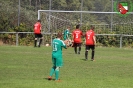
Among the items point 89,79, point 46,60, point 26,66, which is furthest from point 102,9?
point 89,79

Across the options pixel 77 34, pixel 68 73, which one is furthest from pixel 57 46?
pixel 77 34

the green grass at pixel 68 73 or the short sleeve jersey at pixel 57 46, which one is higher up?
the short sleeve jersey at pixel 57 46

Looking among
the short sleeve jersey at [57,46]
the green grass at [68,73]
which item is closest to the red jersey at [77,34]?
the green grass at [68,73]

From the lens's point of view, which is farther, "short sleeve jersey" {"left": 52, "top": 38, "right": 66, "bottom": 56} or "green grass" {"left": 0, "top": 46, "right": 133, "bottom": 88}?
"short sleeve jersey" {"left": 52, "top": 38, "right": 66, "bottom": 56}

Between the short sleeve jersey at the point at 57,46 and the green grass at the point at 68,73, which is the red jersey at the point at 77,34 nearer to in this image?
the green grass at the point at 68,73

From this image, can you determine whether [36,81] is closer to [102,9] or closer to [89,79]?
[89,79]

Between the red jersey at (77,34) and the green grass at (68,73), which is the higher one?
the red jersey at (77,34)

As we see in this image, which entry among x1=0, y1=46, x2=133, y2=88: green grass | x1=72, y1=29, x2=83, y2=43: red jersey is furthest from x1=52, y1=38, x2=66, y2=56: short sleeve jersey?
Result: x1=72, y1=29, x2=83, y2=43: red jersey

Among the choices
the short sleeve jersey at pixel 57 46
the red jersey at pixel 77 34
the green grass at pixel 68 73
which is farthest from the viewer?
the red jersey at pixel 77 34

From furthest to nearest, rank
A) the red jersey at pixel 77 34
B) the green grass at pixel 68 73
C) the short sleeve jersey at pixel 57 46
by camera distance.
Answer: the red jersey at pixel 77 34, the short sleeve jersey at pixel 57 46, the green grass at pixel 68 73

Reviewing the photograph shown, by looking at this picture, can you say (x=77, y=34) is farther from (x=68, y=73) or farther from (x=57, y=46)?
(x=57, y=46)

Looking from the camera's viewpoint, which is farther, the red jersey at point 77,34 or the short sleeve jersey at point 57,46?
the red jersey at point 77,34

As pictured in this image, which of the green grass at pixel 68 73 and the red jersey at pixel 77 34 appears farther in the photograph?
the red jersey at pixel 77 34

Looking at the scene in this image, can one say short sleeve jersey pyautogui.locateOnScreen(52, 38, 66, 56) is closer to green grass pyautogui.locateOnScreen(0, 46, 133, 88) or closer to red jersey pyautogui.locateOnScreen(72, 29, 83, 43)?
green grass pyautogui.locateOnScreen(0, 46, 133, 88)
